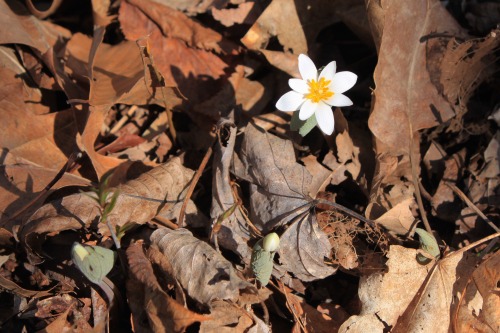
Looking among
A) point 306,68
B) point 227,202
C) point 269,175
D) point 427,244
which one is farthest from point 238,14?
point 427,244

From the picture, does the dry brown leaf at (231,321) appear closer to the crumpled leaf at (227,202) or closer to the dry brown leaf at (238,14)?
the crumpled leaf at (227,202)

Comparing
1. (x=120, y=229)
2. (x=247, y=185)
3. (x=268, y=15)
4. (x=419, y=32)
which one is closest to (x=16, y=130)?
(x=120, y=229)

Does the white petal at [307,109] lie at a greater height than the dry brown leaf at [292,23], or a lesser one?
lesser

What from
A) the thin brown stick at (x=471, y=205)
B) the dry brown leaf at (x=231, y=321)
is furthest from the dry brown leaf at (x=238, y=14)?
the dry brown leaf at (x=231, y=321)

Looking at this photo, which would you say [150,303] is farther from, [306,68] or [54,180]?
[306,68]

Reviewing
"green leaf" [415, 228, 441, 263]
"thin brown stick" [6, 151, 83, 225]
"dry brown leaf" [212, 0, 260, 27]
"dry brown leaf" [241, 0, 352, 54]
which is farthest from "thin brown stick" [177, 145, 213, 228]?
"green leaf" [415, 228, 441, 263]

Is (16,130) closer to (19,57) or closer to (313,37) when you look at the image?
(19,57)
